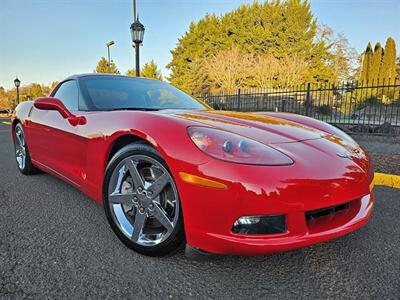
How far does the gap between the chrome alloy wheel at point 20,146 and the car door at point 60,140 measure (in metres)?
0.48

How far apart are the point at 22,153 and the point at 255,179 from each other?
3.36m

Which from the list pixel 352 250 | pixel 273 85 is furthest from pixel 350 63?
pixel 352 250

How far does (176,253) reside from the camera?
1.87 m

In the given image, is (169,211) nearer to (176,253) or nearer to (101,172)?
(176,253)

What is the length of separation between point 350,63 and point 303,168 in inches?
1520

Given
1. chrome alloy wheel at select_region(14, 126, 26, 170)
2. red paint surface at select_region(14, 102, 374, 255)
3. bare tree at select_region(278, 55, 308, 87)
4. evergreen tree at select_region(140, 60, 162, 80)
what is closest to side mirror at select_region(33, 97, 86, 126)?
red paint surface at select_region(14, 102, 374, 255)

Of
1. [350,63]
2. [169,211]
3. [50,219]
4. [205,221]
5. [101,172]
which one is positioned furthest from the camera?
[350,63]

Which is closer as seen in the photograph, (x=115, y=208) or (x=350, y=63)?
(x=115, y=208)

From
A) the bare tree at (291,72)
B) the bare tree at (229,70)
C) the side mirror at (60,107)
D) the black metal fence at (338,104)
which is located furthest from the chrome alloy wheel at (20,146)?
the bare tree at (291,72)

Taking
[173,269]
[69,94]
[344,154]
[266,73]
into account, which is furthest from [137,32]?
[266,73]

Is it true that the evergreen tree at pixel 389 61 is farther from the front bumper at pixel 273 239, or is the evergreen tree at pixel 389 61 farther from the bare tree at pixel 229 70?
the front bumper at pixel 273 239

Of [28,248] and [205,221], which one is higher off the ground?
[205,221]

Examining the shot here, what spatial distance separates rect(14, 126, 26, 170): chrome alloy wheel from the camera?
374cm

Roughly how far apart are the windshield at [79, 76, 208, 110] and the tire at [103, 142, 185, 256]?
0.71 meters
